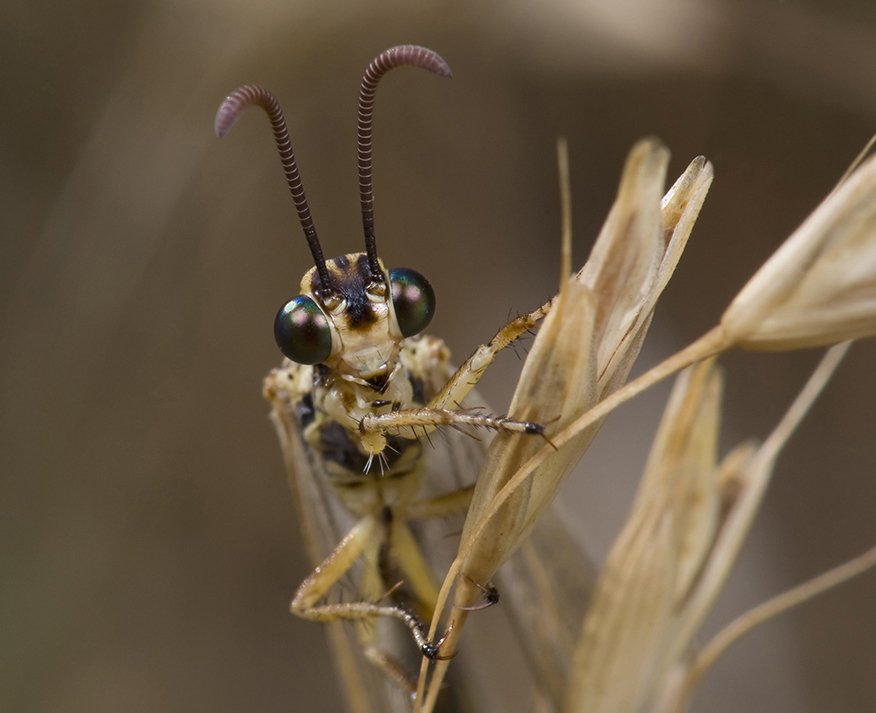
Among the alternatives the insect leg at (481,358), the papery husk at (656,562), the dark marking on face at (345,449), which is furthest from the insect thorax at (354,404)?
the papery husk at (656,562)

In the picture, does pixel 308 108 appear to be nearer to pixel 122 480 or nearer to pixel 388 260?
pixel 388 260

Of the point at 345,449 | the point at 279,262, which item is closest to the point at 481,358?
the point at 345,449

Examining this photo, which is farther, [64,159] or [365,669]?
[64,159]

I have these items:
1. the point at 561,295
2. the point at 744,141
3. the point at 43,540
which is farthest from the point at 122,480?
the point at 561,295

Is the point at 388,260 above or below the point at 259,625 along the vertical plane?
above

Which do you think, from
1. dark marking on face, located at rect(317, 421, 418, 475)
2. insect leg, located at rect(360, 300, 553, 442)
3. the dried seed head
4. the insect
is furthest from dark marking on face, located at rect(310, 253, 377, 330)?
the dried seed head

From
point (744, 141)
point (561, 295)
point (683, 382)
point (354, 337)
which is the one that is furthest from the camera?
point (744, 141)

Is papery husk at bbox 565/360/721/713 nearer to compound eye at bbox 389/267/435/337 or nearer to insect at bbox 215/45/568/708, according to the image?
insect at bbox 215/45/568/708

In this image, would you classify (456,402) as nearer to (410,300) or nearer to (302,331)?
(410,300)
